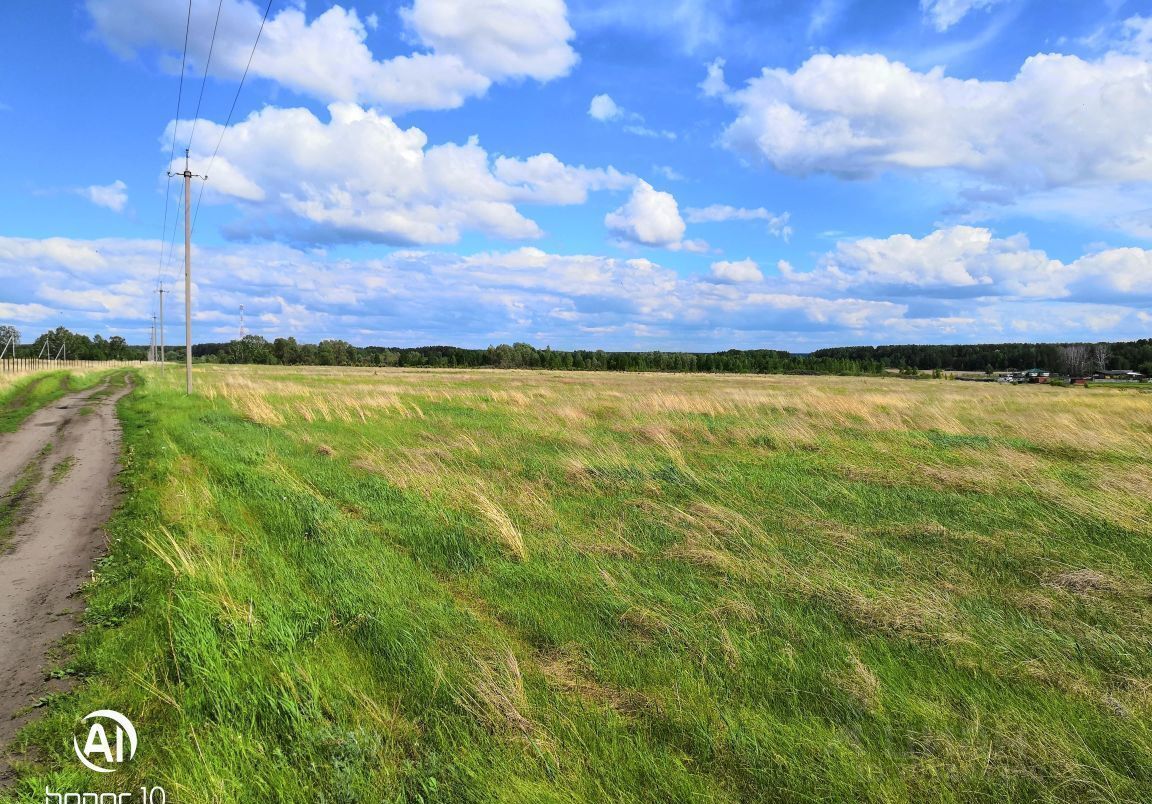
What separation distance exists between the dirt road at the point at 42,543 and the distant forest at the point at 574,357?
365 feet

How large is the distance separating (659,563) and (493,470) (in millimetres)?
4973

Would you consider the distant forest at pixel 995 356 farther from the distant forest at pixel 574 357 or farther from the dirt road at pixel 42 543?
the dirt road at pixel 42 543

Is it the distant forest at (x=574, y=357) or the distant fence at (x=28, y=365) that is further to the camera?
the distant forest at (x=574, y=357)

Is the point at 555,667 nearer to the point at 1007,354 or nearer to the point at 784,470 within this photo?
the point at 784,470

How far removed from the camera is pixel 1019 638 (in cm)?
414

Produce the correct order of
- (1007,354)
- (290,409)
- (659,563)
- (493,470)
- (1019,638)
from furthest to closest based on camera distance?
(1007,354) < (290,409) < (493,470) < (659,563) < (1019,638)

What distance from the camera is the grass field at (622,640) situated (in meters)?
2.90

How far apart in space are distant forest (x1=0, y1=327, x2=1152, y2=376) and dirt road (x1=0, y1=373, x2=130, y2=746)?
11128cm

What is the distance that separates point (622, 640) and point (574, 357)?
136397mm

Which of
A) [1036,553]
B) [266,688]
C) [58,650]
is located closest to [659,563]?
[266,688]

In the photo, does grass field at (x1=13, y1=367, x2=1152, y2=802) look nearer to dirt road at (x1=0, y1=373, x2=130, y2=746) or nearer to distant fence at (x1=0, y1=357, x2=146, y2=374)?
dirt road at (x1=0, y1=373, x2=130, y2=746)

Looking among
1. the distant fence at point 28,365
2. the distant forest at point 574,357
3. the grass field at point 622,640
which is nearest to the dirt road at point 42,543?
the grass field at point 622,640

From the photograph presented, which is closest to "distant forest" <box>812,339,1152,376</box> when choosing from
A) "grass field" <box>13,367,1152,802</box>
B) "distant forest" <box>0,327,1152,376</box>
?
"distant forest" <box>0,327,1152,376</box>

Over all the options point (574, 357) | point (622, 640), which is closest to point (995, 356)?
point (574, 357)
